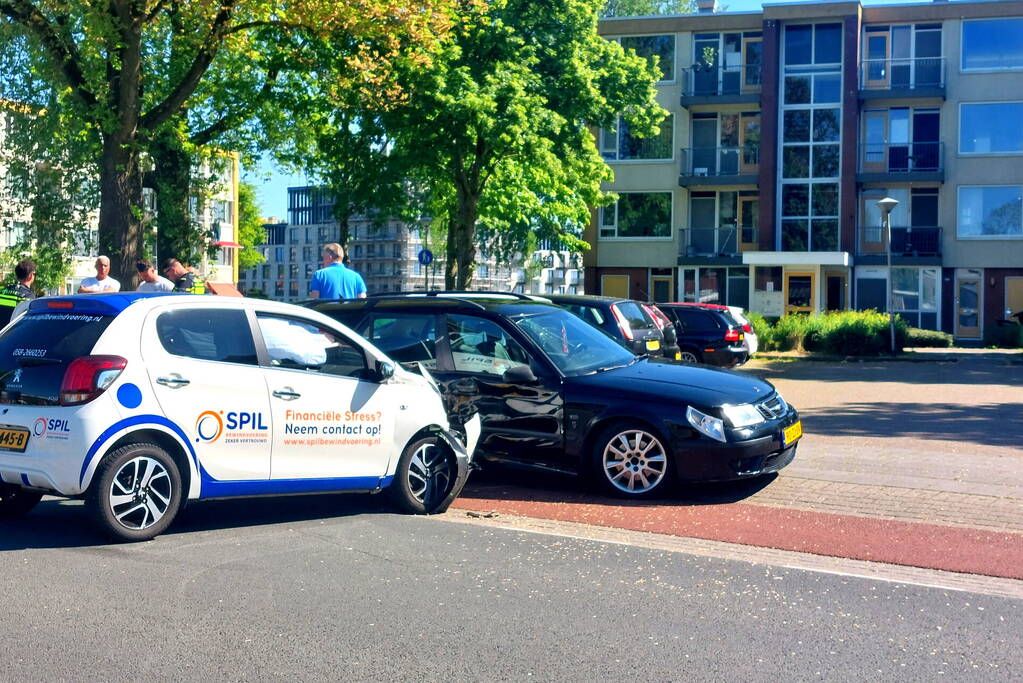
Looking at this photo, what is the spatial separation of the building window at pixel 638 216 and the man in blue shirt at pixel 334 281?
31445mm

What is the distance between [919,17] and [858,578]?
39499 mm

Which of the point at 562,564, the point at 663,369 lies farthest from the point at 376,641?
the point at 663,369

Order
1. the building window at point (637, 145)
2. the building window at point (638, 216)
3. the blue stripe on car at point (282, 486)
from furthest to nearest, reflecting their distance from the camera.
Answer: the building window at point (638, 216) → the building window at point (637, 145) → the blue stripe on car at point (282, 486)

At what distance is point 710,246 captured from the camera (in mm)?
43844

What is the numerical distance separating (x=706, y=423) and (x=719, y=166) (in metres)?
35.8

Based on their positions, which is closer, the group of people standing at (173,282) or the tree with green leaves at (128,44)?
the group of people standing at (173,282)

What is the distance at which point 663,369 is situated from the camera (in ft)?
33.0

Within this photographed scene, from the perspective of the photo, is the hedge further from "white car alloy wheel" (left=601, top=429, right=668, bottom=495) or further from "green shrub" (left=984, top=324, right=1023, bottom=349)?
"white car alloy wheel" (left=601, top=429, right=668, bottom=495)

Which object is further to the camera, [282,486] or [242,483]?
[282,486]

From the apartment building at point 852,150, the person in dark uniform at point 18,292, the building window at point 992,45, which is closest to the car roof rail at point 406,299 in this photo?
the person in dark uniform at point 18,292

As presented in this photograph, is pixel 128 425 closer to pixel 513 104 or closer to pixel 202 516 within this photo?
pixel 202 516

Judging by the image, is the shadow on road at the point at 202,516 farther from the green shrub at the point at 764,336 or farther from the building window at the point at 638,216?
the building window at the point at 638,216

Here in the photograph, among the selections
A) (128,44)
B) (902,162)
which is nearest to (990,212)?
(902,162)

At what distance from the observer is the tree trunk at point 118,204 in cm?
1805
